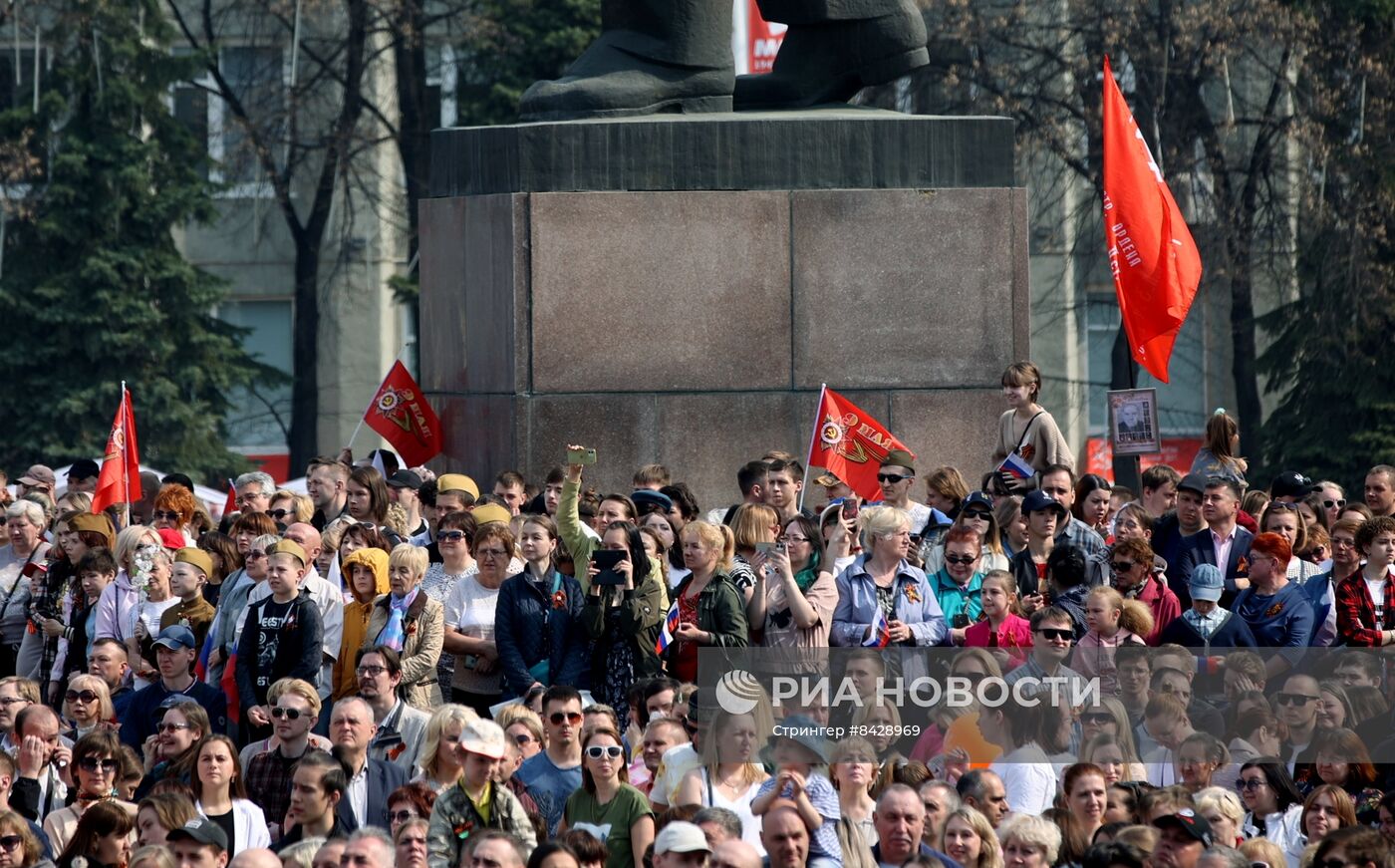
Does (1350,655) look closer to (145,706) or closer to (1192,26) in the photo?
(145,706)

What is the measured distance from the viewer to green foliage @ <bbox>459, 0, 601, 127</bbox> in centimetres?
3553

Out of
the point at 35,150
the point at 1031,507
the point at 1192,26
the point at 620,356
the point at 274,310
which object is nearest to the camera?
the point at 1031,507

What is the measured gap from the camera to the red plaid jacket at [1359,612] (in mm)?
12141

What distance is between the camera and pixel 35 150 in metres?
34.3

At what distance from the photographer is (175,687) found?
40.9ft

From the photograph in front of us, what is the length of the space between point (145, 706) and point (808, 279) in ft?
16.2

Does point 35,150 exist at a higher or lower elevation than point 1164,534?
higher

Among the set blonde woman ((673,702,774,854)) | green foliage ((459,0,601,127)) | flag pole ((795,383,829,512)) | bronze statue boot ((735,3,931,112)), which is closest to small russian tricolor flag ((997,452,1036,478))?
flag pole ((795,383,829,512))

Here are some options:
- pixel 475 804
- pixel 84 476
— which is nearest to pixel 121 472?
pixel 84 476

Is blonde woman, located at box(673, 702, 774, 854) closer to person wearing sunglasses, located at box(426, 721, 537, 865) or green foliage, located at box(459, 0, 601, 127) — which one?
person wearing sunglasses, located at box(426, 721, 537, 865)

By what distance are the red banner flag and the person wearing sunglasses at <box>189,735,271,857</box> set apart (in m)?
4.70

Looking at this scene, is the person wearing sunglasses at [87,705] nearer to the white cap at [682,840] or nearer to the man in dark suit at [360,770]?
the man in dark suit at [360,770]

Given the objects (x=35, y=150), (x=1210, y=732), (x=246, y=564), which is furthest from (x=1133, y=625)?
(x=35, y=150)

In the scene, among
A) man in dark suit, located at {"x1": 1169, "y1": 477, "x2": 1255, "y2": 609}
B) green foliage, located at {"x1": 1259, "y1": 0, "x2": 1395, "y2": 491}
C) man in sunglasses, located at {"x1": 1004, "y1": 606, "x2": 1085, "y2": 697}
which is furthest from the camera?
green foliage, located at {"x1": 1259, "y1": 0, "x2": 1395, "y2": 491}
